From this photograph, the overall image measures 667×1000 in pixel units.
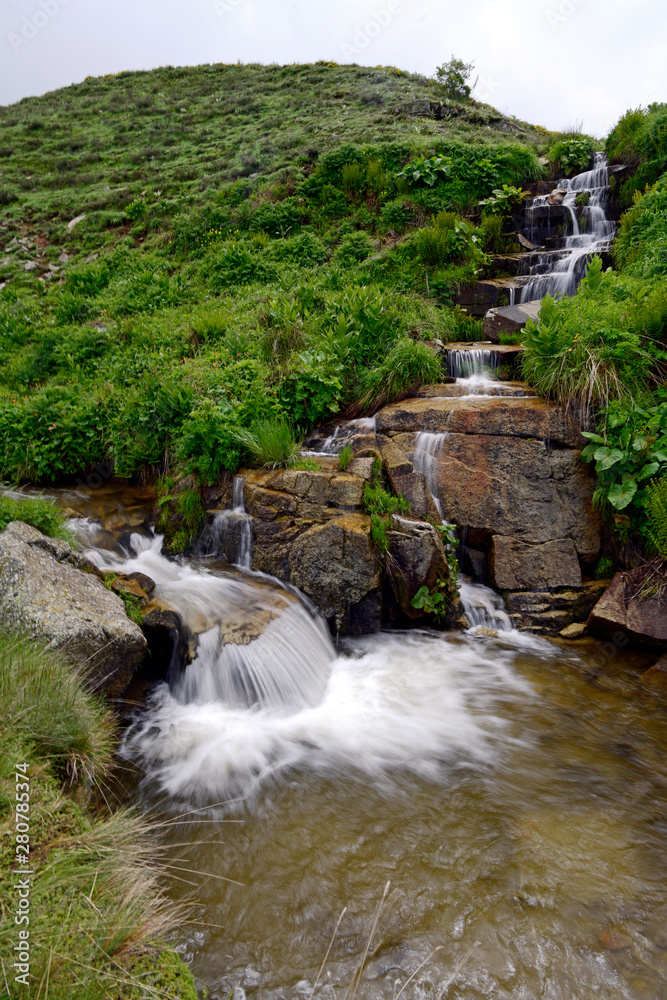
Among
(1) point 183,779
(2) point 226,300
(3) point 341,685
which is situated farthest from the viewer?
(2) point 226,300

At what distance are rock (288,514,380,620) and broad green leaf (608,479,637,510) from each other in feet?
8.82

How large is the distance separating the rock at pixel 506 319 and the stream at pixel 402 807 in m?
5.53

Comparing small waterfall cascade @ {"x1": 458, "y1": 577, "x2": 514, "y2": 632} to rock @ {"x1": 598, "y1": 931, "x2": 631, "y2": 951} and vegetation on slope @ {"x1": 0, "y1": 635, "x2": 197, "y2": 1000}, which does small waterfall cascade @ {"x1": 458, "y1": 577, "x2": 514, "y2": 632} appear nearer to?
rock @ {"x1": 598, "y1": 931, "x2": 631, "y2": 951}

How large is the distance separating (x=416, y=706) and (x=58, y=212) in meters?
20.1

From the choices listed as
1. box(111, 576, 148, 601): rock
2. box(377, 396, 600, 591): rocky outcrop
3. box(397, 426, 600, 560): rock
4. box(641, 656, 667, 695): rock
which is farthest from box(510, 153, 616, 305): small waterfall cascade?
box(111, 576, 148, 601): rock

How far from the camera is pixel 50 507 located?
540cm

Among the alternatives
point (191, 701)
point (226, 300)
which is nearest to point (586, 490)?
point (191, 701)

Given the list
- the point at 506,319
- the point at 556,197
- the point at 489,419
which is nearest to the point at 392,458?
the point at 489,419

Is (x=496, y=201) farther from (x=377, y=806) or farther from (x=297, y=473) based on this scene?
(x=377, y=806)

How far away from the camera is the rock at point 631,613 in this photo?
5402mm

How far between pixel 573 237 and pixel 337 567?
10.2 m

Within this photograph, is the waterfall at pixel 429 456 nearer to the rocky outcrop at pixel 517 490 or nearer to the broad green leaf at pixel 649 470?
the rocky outcrop at pixel 517 490

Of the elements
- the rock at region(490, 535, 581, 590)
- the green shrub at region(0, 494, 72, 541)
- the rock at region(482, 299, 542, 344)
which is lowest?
the rock at region(490, 535, 581, 590)

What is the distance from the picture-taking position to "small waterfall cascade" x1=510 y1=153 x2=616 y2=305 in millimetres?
10234
